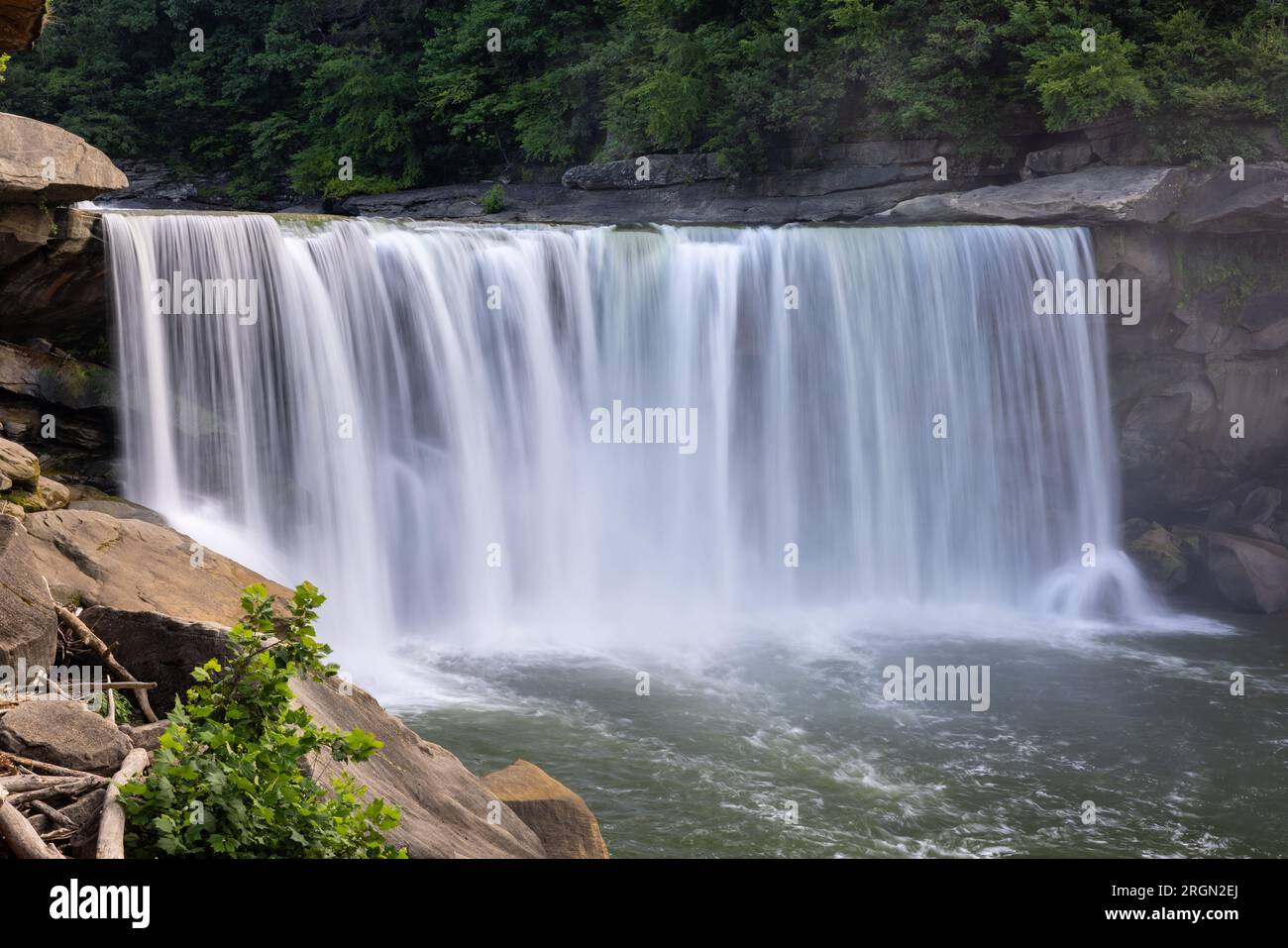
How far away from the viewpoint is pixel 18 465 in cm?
1020

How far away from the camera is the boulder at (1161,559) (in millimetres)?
17359

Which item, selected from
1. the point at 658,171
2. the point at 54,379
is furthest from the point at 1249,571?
the point at 54,379

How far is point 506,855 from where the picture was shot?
20.8 ft

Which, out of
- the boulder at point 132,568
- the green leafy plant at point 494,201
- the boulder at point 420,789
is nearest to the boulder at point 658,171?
the green leafy plant at point 494,201

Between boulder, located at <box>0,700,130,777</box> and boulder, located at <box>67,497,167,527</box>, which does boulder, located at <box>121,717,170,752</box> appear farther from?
boulder, located at <box>67,497,167,527</box>

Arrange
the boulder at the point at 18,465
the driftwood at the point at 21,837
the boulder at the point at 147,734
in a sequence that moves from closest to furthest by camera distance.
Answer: the driftwood at the point at 21,837 → the boulder at the point at 147,734 → the boulder at the point at 18,465

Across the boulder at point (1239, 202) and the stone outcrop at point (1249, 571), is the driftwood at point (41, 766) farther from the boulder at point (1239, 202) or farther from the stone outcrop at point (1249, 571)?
the boulder at point (1239, 202)

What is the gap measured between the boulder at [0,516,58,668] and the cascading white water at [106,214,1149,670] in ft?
25.5

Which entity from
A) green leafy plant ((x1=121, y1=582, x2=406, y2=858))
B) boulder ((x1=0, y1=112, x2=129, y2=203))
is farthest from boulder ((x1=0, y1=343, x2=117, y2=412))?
green leafy plant ((x1=121, y1=582, x2=406, y2=858))

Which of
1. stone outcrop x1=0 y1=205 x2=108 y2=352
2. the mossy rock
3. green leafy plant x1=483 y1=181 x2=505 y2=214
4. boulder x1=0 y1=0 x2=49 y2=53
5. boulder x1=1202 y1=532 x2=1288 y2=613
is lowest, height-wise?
boulder x1=1202 y1=532 x2=1288 y2=613

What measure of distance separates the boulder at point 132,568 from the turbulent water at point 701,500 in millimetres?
2292

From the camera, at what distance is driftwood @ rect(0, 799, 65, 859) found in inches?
158

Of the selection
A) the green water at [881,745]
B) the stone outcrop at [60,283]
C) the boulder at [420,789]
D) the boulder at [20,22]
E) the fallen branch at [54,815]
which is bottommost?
the green water at [881,745]
